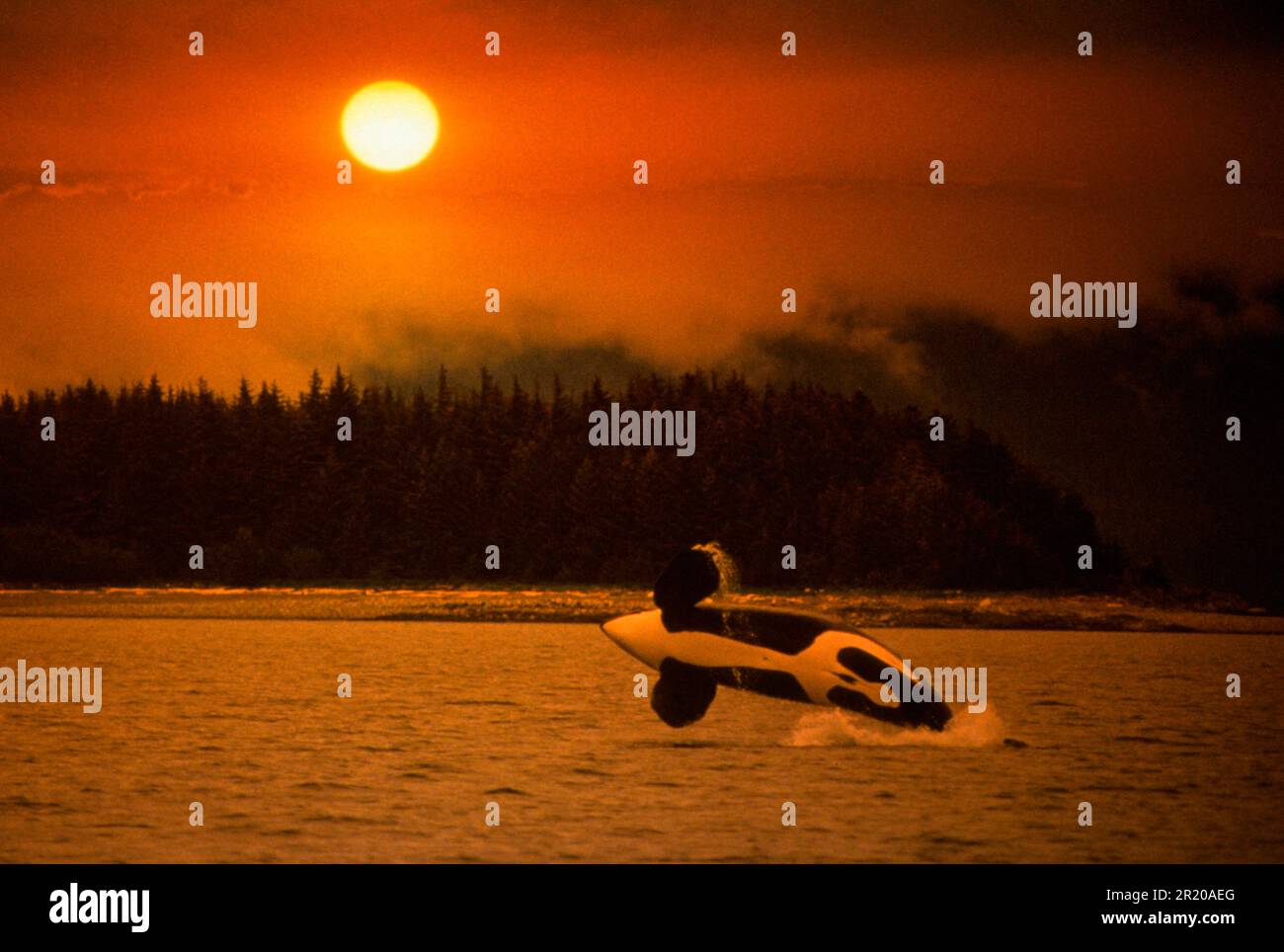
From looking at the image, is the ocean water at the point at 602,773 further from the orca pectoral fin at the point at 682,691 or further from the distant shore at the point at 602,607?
the distant shore at the point at 602,607

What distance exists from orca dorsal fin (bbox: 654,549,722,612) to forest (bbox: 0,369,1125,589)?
99922 millimetres

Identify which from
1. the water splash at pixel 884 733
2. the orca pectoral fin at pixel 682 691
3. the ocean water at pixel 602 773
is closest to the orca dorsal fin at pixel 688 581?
the orca pectoral fin at pixel 682 691

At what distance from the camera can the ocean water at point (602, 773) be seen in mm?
22750

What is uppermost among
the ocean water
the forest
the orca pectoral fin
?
the forest

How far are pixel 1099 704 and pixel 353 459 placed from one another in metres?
125

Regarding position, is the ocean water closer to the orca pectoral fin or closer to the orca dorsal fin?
the orca pectoral fin

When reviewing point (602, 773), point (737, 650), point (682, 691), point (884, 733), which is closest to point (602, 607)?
point (884, 733)

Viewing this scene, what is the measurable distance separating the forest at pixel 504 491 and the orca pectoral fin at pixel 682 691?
325 feet

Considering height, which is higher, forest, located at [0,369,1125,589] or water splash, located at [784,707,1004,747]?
forest, located at [0,369,1125,589]

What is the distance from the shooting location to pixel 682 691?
3044 centimetres

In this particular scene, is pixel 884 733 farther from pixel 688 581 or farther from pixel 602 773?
pixel 602 773

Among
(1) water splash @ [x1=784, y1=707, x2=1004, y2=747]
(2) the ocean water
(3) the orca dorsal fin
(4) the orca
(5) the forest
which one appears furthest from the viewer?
(5) the forest

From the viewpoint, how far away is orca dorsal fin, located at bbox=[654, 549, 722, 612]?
29656 millimetres

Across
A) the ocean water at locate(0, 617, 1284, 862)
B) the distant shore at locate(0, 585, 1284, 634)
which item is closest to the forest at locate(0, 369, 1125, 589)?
the distant shore at locate(0, 585, 1284, 634)
